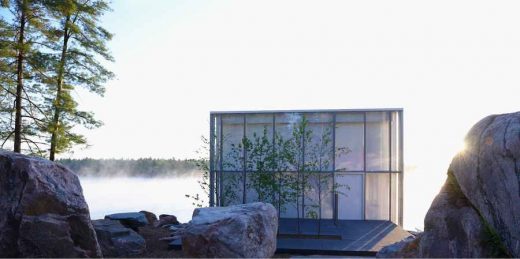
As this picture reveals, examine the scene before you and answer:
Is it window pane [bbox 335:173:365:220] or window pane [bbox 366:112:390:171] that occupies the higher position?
window pane [bbox 366:112:390:171]

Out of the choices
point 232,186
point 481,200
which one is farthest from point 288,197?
point 481,200

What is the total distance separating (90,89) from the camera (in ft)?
72.0

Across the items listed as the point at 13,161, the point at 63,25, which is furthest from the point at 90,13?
the point at 13,161

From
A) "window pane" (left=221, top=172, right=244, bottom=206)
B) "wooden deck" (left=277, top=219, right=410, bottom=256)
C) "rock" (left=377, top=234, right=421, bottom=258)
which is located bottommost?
"wooden deck" (left=277, top=219, right=410, bottom=256)

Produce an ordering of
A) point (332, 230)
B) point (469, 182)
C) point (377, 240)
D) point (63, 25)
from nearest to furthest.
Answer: point (469, 182) → point (377, 240) → point (332, 230) → point (63, 25)

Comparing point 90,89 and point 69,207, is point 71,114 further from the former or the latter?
point 69,207

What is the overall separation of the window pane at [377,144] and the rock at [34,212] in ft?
37.8

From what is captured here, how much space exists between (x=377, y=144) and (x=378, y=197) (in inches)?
77.7

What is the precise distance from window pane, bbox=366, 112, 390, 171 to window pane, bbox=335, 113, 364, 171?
263mm

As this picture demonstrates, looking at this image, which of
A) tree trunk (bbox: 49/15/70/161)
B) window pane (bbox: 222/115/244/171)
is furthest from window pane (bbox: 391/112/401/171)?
tree trunk (bbox: 49/15/70/161)

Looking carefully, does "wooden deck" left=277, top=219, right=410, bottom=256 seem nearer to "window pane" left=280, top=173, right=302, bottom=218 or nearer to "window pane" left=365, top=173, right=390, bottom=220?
"window pane" left=365, top=173, right=390, bottom=220

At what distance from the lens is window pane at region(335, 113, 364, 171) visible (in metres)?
18.3

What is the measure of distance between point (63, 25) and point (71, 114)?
152 inches

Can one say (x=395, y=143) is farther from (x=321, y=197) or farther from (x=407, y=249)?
(x=407, y=249)
